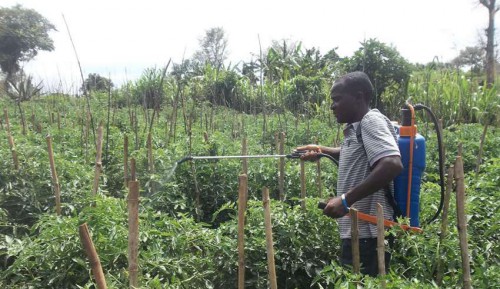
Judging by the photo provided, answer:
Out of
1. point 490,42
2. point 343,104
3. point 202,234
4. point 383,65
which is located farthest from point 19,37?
point 343,104

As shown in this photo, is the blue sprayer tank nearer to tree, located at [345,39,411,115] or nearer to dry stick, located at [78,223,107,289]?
dry stick, located at [78,223,107,289]

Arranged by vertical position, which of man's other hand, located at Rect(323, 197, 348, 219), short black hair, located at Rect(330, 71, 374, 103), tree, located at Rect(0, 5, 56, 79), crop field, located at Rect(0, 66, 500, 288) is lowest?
crop field, located at Rect(0, 66, 500, 288)

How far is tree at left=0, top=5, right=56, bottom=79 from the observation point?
23.9 m

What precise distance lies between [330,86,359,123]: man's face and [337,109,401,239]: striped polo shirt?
0.18 ft

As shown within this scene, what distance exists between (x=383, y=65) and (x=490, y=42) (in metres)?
4.83

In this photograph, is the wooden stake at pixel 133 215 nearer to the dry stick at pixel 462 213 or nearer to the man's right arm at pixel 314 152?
the dry stick at pixel 462 213

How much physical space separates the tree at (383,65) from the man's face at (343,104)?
30.3ft

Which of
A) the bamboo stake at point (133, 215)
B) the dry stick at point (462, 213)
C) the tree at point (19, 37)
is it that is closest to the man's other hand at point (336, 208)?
the dry stick at point (462, 213)

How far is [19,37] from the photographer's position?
78.9ft

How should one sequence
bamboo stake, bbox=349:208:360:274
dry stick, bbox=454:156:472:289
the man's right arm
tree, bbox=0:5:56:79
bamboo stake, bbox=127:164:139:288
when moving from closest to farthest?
bamboo stake, bbox=127:164:139:288
dry stick, bbox=454:156:472:289
bamboo stake, bbox=349:208:360:274
the man's right arm
tree, bbox=0:5:56:79

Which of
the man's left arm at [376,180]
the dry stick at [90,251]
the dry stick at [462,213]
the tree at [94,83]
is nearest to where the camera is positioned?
the dry stick at [90,251]

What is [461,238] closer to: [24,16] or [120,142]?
[120,142]

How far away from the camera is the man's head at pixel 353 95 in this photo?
7.22ft

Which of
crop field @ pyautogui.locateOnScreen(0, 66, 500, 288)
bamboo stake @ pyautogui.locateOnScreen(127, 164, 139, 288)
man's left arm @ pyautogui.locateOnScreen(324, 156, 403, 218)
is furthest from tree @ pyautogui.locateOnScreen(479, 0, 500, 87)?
bamboo stake @ pyautogui.locateOnScreen(127, 164, 139, 288)
